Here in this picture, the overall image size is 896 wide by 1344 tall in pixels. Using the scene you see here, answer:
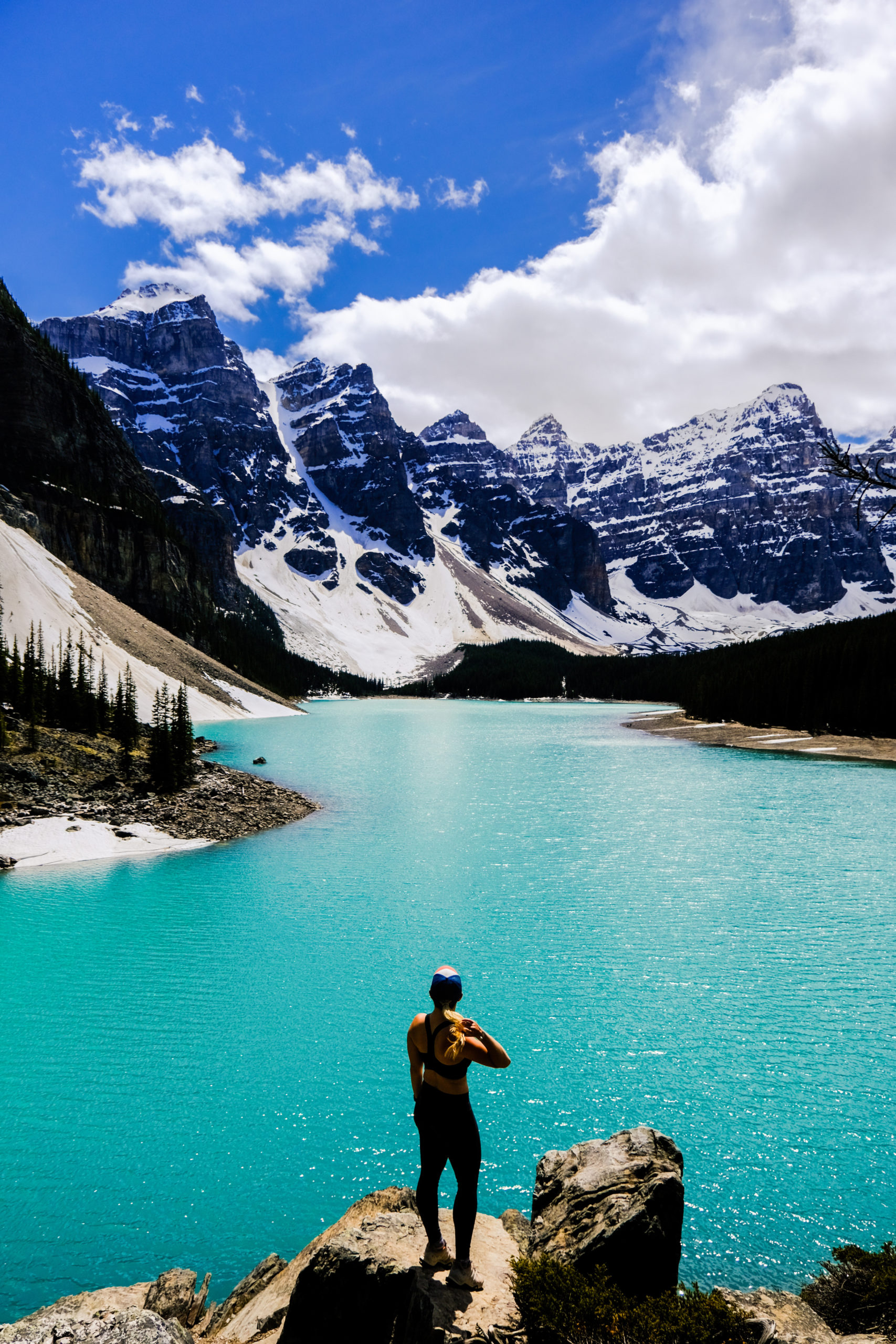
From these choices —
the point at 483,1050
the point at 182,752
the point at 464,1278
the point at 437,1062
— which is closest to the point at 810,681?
the point at 182,752

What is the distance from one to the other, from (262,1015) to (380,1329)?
8.85m

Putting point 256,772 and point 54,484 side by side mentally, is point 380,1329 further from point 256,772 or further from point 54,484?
point 54,484

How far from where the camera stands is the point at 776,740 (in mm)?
70375

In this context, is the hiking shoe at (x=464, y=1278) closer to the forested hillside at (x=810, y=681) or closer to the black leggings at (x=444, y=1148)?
the black leggings at (x=444, y=1148)

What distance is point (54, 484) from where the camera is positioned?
103 metres

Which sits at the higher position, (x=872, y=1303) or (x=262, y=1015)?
(x=872, y=1303)

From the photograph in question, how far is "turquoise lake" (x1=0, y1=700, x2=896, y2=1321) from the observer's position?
27.6ft

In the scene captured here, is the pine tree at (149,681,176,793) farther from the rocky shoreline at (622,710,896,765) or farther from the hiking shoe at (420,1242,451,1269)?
the rocky shoreline at (622,710,896,765)

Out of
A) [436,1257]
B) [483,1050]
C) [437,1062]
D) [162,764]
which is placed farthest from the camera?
[162,764]

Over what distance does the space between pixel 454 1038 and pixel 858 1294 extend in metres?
4.31

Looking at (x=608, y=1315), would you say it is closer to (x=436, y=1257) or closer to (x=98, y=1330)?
(x=436, y=1257)

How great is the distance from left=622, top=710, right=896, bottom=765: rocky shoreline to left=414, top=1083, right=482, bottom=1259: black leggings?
205 feet

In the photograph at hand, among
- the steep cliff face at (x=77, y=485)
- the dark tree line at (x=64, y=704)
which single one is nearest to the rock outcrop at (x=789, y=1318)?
the dark tree line at (x=64, y=704)

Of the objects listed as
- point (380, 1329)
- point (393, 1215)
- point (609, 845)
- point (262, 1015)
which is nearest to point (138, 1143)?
point (262, 1015)
